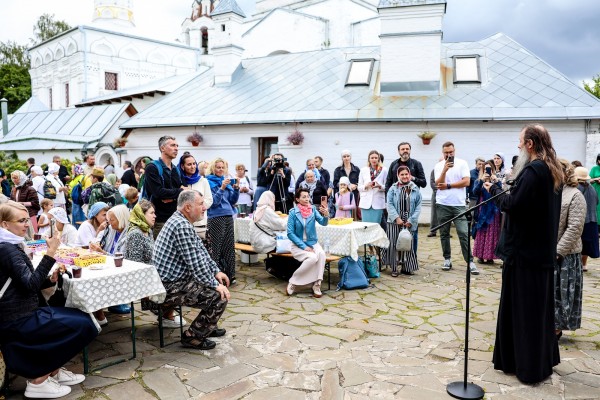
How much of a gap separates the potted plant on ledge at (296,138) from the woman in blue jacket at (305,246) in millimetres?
7536

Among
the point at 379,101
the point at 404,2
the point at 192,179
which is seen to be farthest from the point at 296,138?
the point at 192,179

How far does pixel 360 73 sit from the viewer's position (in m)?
15.1

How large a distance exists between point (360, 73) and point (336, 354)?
1178 cm

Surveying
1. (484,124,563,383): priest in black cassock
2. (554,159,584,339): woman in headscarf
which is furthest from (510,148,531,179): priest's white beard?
(554,159,584,339): woman in headscarf

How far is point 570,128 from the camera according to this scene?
40.4 ft

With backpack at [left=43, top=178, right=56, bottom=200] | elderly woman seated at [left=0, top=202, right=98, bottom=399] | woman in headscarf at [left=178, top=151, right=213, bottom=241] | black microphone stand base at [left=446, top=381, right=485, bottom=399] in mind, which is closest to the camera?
elderly woman seated at [left=0, top=202, right=98, bottom=399]

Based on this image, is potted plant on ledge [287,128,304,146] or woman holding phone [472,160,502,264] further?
potted plant on ledge [287,128,304,146]

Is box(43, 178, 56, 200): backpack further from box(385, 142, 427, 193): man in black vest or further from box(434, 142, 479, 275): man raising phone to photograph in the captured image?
box(434, 142, 479, 275): man raising phone to photograph

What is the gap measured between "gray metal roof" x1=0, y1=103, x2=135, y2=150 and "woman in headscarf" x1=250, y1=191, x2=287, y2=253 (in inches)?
530

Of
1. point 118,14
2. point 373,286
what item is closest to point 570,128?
point 373,286

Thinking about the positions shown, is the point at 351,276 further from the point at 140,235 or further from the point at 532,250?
the point at 532,250

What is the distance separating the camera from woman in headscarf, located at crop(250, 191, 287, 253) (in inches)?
298

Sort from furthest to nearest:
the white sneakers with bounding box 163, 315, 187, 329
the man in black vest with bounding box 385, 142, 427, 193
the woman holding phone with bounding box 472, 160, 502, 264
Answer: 1. the woman holding phone with bounding box 472, 160, 502, 264
2. the man in black vest with bounding box 385, 142, 427, 193
3. the white sneakers with bounding box 163, 315, 187, 329

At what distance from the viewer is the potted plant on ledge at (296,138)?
14281 millimetres
